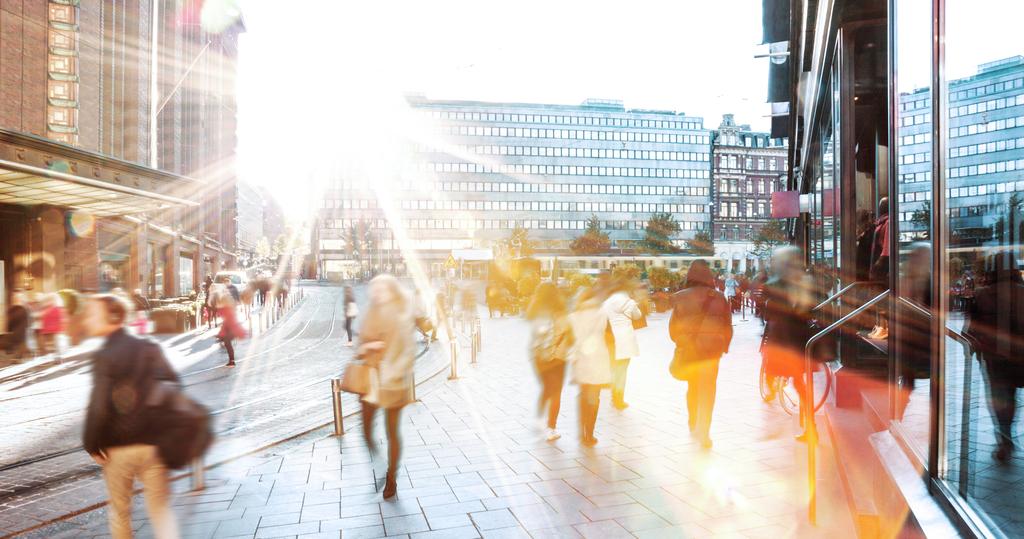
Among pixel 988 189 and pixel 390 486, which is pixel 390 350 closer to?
pixel 390 486

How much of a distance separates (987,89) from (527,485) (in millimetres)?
4257

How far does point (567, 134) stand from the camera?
330 ft

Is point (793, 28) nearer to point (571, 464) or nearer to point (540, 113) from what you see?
point (571, 464)

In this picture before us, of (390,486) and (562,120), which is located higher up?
(562,120)

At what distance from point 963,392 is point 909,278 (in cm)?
96

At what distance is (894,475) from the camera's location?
390cm

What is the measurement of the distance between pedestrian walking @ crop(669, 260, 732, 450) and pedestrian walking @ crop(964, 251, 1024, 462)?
2.75m

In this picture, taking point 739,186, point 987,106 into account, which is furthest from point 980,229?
point 739,186

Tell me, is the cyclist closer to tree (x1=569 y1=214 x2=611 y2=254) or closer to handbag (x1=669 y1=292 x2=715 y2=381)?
handbag (x1=669 y1=292 x2=715 y2=381)

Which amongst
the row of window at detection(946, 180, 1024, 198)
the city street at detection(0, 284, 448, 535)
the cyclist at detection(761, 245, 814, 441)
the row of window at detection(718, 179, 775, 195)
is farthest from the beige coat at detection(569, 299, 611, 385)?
the row of window at detection(718, 179, 775, 195)

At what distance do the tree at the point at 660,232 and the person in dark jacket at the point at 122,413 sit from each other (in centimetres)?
8243

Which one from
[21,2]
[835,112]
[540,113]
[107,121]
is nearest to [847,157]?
[835,112]

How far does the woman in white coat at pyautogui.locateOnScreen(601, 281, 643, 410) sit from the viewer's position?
8.80 meters

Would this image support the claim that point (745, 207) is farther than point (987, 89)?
Yes
